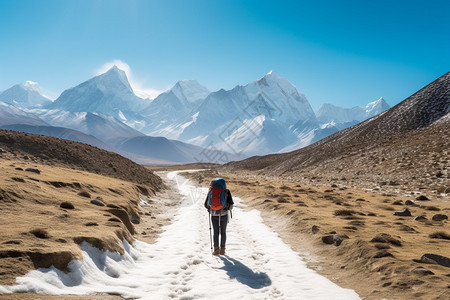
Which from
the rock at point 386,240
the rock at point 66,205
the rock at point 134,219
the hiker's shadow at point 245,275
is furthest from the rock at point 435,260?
the rock at point 66,205

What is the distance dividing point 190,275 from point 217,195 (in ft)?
11.3

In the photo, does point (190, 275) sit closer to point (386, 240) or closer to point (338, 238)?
point (338, 238)

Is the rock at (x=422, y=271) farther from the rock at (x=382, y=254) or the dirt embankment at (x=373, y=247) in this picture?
the rock at (x=382, y=254)

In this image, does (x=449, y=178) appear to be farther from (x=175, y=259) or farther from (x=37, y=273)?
(x=37, y=273)

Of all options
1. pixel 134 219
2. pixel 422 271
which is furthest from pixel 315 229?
pixel 134 219

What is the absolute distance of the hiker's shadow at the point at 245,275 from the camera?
866cm

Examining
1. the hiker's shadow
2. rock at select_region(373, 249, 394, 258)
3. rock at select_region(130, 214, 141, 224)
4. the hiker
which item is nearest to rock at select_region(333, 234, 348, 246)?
rock at select_region(373, 249, 394, 258)

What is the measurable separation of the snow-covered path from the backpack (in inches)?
75.3

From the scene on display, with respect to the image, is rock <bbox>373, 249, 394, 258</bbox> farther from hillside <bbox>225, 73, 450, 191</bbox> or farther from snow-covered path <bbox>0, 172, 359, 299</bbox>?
hillside <bbox>225, 73, 450, 191</bbox>

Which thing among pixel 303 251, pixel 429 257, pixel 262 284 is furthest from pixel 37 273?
pixel 429 257

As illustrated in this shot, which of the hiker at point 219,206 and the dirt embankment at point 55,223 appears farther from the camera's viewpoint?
the hiker at point 219,206

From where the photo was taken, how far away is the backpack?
11.7 m

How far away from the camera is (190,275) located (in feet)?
30.4

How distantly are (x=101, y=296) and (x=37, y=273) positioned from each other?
1551 millimetres
